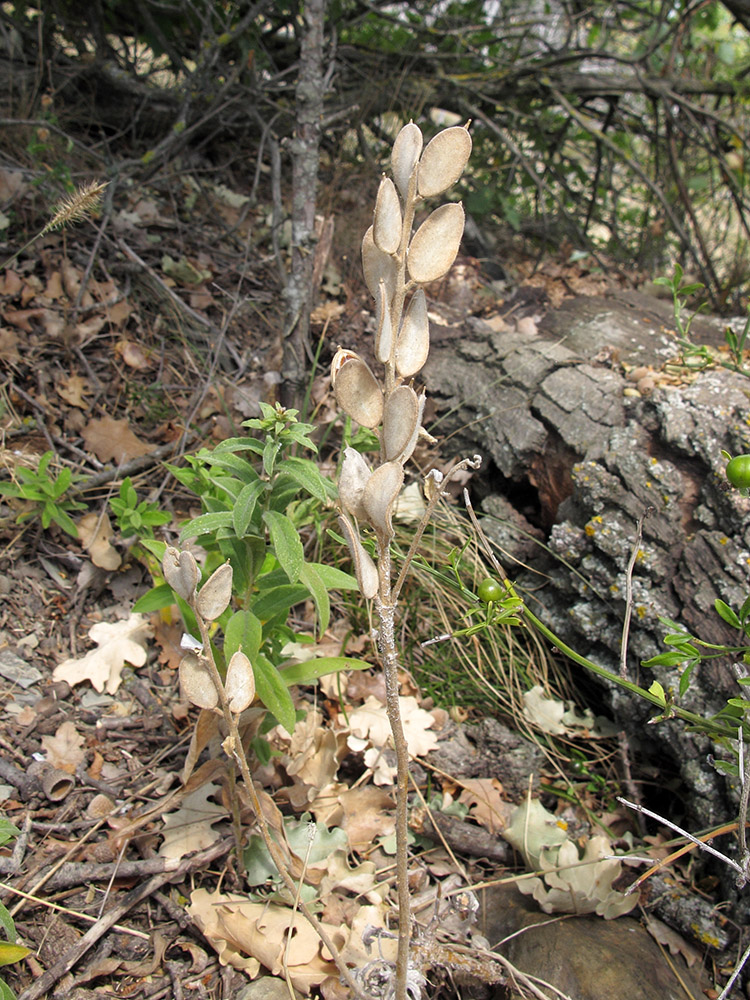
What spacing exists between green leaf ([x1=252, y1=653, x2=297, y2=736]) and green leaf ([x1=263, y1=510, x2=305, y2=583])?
0.20 metres

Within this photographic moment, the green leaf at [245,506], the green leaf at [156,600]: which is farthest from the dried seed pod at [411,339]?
the green leaf at [156,600]

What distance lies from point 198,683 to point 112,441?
5.82 ft

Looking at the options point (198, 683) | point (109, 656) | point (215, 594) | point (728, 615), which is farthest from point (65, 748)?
point (728, 615)

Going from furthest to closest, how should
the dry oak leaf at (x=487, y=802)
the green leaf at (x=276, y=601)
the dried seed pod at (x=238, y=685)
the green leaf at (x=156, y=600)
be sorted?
the dry oak leaf at (x=487, y=802), the green leaf at (x=156, y=600), the green leaf at (x=276, y=601), the dried seed pod at (x=238, y=685)

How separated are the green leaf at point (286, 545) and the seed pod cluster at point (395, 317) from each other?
1.76 feet

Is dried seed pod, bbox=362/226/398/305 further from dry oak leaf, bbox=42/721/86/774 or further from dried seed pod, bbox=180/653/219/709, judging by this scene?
dry oak leaf, bbox=42/721/86/774

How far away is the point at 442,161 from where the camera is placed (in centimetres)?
84

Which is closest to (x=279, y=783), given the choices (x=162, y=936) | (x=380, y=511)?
(x=162, y=936)

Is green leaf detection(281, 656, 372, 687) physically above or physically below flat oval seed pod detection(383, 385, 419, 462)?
below

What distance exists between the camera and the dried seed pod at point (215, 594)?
0.97 meters

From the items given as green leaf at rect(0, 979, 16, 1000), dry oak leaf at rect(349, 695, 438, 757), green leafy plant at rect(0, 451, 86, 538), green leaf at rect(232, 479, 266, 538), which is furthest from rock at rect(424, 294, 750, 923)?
green leaf at rect(0, 979, 16, 1000)

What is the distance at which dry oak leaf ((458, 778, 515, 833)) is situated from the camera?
74.1 inches

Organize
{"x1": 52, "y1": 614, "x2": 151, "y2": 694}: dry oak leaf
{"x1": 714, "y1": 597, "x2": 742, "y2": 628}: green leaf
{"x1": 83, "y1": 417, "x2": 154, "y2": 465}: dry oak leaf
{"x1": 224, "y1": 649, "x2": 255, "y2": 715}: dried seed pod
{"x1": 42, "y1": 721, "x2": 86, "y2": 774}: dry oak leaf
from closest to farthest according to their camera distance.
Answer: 1. {"x1": 224, "y1": 649, "x2": 255, "y2": 715}: dried seed pod
2. {"x1": 714, "y1": 597, "x2": 742, "y2": 628}: green leaf
3. {"x1": 42, "y1": 721, "x2": 86, "y2": 774}: dry oak leaf
4. {"x1": 52, "y1": 614, "x2": 151, "y2": 694}: dry oak leaf
5. {"x1": 83, "y1": 417, "x2": 154, "y2": 465}: dry oak leaf

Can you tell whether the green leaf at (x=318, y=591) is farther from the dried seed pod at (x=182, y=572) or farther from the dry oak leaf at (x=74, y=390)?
the dry oak leaf at (x=74, y=390)
